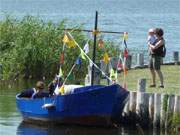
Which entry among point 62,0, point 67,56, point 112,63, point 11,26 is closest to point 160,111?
point 112,63

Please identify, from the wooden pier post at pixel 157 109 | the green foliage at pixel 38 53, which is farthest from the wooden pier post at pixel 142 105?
the green foliage at pixel 38 53

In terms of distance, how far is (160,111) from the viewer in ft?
89.5

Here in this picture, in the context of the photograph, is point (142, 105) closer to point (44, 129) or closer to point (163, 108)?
point (163, 108)

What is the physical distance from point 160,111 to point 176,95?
65cm

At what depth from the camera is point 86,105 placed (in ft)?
92.7

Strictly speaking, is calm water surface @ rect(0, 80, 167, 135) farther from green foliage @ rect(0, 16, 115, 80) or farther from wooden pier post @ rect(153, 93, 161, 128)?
green foliage @ rect(0, 16, 115, 80)

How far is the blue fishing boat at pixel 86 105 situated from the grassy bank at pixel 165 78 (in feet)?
5.57

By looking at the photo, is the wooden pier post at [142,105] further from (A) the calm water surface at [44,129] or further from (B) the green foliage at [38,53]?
(B) the green foliage at [38,53]

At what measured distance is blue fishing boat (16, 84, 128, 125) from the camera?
28.0 metres

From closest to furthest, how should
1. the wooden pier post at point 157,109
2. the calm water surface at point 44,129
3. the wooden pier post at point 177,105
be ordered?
the wooden pier post at point 177,105 < the wooden pier post at point 157,109 < the calm water surface at point 44,129

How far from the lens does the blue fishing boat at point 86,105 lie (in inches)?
1102

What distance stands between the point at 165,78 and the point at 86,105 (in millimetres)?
5063

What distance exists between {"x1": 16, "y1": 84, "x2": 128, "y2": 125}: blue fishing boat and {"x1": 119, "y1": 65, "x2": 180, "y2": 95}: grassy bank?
170cm

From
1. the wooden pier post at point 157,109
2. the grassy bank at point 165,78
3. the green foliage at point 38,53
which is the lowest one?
the wooden pier post at point 157,109
